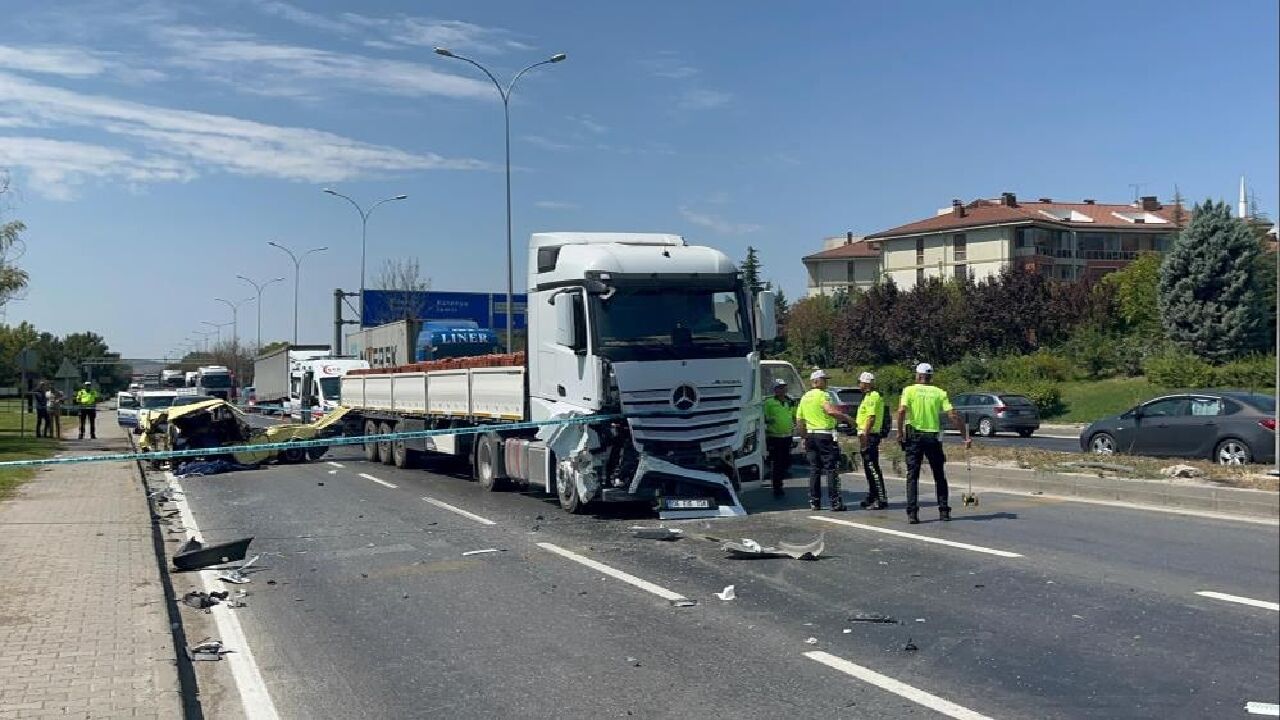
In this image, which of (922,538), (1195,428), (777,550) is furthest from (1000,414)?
(777,550)

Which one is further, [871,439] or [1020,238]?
[1020,238]

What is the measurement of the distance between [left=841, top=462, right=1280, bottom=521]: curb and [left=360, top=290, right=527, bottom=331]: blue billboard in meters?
41.9

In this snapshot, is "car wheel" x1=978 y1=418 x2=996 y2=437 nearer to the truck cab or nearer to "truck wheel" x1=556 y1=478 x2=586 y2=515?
the truck cab

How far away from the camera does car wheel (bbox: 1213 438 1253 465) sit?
17.7 meters

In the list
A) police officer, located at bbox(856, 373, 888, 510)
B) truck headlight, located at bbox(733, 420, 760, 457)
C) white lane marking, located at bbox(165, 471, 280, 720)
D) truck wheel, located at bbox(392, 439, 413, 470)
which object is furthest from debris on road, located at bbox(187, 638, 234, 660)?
truck wheel, located at bbox(392, 439, 413, 470)

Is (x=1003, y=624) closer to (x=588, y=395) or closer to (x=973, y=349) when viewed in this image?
(x=588, y=395)

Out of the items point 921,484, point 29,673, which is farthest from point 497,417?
point 29,673

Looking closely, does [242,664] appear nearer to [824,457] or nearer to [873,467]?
[824,457]

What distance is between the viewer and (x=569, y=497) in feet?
47.3

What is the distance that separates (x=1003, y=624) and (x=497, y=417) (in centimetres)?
1056

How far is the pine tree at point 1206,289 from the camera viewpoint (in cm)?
2459

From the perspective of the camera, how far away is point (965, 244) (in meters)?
77.1

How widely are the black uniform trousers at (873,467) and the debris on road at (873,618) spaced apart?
20.5 ft

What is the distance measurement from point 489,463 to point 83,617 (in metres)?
→ 9.60
